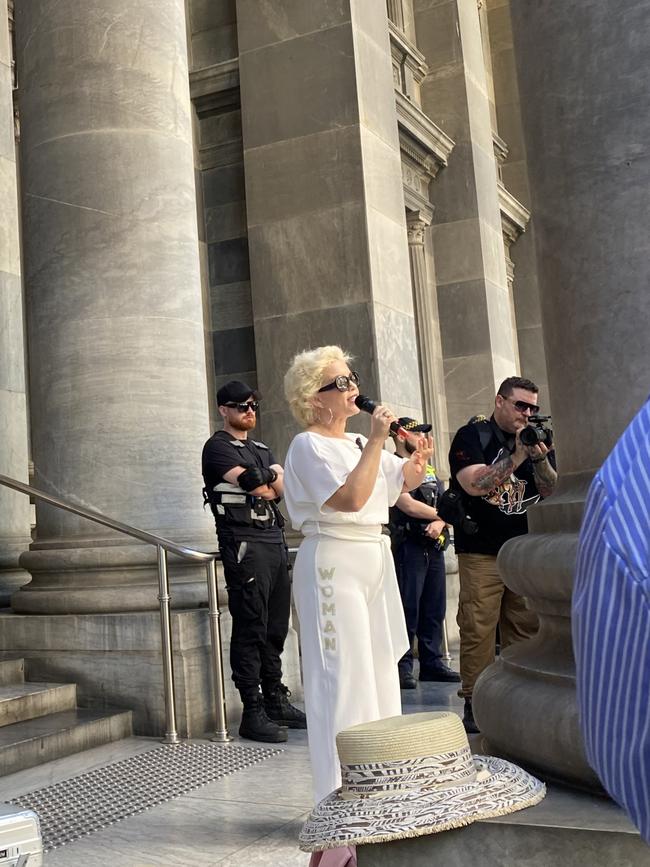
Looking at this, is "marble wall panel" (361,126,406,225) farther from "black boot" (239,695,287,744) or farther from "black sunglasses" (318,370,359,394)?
"black sunglasses" (318,370,359,394)

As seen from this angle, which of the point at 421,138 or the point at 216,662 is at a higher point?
the point at 421,138

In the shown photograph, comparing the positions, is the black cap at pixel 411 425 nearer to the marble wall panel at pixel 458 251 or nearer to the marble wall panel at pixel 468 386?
the marble wall panel at pixel 468 386

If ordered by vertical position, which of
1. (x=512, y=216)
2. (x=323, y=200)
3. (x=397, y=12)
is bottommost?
(x=323, y=200)

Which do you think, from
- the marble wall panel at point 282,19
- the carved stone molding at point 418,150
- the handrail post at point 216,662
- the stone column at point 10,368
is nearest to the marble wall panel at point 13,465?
the stone column at point 10,368

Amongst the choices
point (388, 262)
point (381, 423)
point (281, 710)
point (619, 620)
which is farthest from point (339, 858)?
point (388, 262)

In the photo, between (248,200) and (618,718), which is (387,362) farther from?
(618,718)

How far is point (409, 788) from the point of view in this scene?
2.36 m

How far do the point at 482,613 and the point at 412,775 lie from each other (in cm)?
359

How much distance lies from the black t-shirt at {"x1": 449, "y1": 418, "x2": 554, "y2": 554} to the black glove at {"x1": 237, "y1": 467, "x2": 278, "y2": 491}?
46.2 inches

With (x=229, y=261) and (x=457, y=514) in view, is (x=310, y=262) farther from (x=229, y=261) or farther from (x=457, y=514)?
(x=457, y=514)

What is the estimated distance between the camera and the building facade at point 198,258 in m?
6.45

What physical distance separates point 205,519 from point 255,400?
1.23 m

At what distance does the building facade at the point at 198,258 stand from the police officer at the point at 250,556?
1.21 ft

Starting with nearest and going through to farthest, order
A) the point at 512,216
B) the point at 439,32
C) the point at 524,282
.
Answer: the point at 439,32 → the point at 512,216 → the point at 524,282
